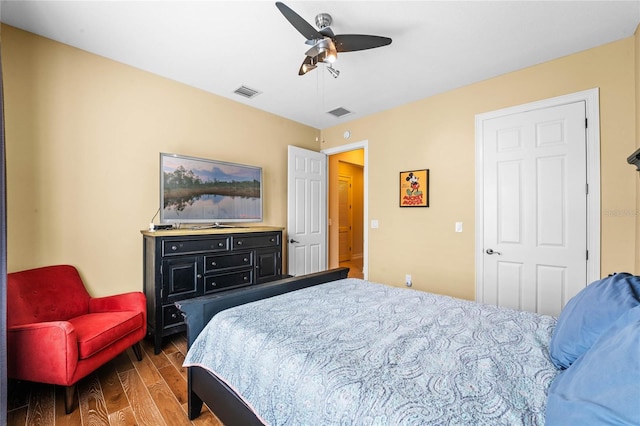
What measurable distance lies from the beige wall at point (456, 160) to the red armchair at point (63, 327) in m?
2.98

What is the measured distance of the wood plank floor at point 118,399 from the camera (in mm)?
1664

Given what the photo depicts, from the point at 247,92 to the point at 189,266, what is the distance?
2142 mm

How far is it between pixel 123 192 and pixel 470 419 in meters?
3.16

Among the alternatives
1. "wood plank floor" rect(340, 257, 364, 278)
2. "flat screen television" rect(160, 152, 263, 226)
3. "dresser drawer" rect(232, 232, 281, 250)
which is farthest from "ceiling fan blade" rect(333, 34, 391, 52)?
"wood plank floor" rect(340, 257, 364, 278)

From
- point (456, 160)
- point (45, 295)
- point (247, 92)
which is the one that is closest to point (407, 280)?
point (456, 160)

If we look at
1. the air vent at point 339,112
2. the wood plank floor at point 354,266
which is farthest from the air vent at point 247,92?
the wood plank floor at point 354,266

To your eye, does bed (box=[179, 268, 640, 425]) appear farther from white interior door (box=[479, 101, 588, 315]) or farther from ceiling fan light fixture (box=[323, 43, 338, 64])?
ceiling fan light fixture (box=[323, 43, 338, 64])

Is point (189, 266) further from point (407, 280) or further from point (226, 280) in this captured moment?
point (407, 280)

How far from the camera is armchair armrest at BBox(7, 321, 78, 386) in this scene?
169cm

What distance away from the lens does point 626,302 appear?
951 mm

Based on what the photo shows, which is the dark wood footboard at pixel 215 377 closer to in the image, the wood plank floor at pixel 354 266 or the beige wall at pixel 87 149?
the beige wall at pixel 87 149

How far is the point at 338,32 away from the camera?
2.26 m

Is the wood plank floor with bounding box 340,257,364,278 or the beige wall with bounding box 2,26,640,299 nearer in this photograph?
the beige wall with bounding box 2,26,640,299

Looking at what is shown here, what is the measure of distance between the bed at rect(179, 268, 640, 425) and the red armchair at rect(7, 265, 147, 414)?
2.63ft
